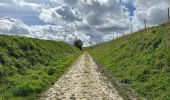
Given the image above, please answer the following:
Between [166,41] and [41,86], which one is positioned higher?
[166,41]

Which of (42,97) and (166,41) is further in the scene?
(166,41)

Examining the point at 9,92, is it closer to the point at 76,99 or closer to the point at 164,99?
the point at 76,99

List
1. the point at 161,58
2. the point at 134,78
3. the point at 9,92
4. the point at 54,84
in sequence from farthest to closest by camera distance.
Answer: the point at 161,58
the point at 134,78
the point at 54,84
the point at 9,92

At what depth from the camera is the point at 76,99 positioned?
718 inches

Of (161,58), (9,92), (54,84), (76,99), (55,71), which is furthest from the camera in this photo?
(55,71)

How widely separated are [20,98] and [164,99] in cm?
812

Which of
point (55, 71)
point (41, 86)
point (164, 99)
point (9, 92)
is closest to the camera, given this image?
point (164, 99)

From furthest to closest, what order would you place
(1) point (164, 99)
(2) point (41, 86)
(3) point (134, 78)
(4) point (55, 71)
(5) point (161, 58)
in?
1. (4) point (55, 71)
2. (5) point (161, 58)
3. (3) point (134, 78)
4. (2) point (41, 86)
5. (1) point (164, 99)

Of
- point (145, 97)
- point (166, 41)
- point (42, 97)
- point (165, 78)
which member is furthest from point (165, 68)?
point (42, 97)

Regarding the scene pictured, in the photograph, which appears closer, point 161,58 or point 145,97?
point 145,97

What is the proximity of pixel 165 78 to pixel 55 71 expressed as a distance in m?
12.3

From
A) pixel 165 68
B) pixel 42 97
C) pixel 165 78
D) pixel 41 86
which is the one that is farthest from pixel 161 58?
pixel 42 97

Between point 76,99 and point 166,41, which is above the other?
point 166,41

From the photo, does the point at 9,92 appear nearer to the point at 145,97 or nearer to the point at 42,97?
the point at 42,97
